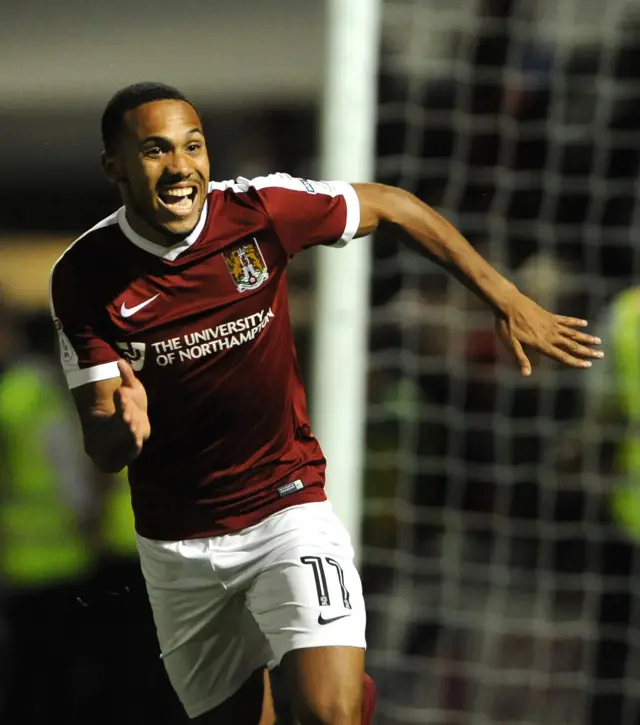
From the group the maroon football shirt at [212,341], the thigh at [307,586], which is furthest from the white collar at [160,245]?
the thigh at [307,586]

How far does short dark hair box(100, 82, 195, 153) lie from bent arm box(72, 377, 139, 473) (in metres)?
0.40

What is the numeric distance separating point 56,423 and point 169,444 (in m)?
0.93

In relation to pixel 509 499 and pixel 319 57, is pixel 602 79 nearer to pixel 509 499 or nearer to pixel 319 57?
pixel 319 57

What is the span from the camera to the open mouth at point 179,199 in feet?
6.81

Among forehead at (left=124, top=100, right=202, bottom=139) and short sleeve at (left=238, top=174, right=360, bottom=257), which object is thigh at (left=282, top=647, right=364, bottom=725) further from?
forehead at (left=124, top=100, right=202, bottom=139)

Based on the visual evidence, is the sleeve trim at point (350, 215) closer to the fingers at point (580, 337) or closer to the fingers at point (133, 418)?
the fingers at point (580, 337)

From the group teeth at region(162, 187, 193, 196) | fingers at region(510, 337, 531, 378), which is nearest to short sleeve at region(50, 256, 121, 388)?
teeth at region(162, 187, 193, 196)

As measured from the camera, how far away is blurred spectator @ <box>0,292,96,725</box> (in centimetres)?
316

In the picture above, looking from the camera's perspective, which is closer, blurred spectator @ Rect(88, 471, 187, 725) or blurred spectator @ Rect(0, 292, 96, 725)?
blurred spectator @ Rect(88, 471, 187, 725)

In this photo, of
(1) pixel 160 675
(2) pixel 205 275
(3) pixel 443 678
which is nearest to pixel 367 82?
(2) pixel 205 275

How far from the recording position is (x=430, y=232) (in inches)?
90.5

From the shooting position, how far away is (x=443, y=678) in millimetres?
3707

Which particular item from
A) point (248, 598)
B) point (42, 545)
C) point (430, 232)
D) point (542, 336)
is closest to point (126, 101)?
point (430, 232)

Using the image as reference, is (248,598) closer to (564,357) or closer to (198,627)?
(198,627)
